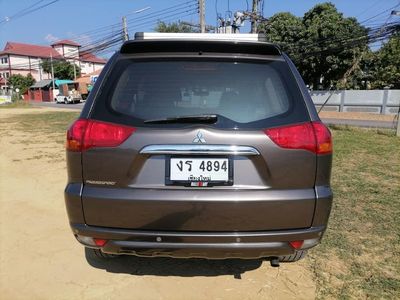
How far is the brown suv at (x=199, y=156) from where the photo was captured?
2195 mm

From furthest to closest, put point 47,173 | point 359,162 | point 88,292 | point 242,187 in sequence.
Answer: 1. point 359,162
2. point 47,173
3. point 88,292
4. point 242,187

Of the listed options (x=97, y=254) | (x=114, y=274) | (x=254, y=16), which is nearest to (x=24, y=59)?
(x=254, y=16)

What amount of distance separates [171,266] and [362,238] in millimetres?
1893

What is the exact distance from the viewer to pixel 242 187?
2205mm

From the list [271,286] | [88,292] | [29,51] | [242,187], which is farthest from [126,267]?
[29,51]

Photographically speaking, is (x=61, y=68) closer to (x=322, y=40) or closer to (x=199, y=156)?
(x=322, y=40)

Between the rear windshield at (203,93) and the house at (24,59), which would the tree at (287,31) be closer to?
the rear windshield at (203,93)

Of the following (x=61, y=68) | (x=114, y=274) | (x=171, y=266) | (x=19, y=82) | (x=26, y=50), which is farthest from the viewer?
(x=26, y=50)

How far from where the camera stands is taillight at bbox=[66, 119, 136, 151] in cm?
221

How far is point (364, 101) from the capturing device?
2695 cm

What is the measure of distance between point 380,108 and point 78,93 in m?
38.2

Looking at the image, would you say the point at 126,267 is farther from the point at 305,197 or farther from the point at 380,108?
the point at 380,108

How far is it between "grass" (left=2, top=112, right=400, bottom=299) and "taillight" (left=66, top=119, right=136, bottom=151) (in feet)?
5.99

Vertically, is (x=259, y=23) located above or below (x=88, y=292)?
above
